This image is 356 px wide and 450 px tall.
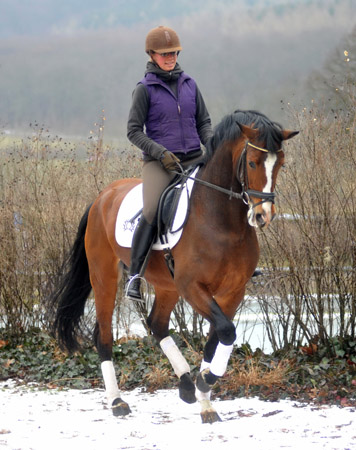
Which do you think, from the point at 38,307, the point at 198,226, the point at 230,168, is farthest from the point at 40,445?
the point at 38,307

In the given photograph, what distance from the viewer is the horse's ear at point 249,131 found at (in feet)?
15.7

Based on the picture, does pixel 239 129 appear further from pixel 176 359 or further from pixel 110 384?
pixel 110 384

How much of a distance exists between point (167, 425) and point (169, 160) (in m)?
2.21

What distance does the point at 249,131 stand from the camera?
15.7ft

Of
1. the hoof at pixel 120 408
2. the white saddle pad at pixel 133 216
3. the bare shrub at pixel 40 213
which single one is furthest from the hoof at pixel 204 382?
the bare shrub at pixel 40 213

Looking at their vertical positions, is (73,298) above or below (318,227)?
below

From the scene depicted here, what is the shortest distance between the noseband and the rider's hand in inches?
32.7

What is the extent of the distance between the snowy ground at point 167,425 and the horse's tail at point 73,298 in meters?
0.65

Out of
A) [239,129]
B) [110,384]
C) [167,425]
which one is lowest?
[167,425]

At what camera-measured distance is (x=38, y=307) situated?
364 inches

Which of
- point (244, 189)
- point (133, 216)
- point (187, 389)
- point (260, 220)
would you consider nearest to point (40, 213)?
point (133, 216)

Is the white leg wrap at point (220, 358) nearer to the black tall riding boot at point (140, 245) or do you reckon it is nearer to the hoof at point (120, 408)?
the black tall riding boot at point (140, 245)

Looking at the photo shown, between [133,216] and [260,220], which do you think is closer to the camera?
[260,220]

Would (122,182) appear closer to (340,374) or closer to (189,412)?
(189,412)
